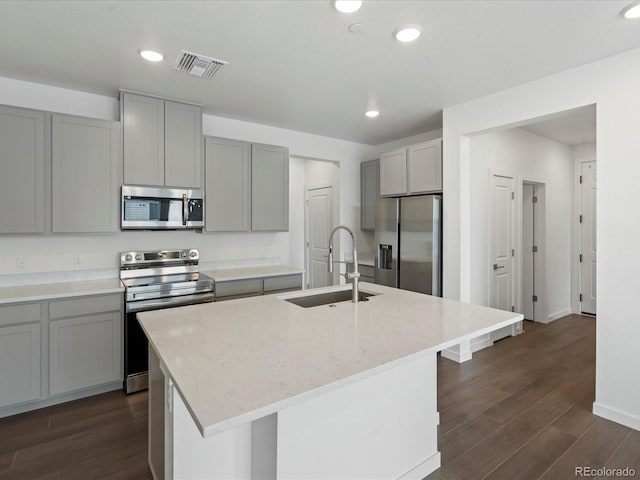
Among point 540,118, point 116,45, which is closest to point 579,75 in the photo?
point 540,118

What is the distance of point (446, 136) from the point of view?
3.65 meters

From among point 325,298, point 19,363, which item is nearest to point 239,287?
point 325,298

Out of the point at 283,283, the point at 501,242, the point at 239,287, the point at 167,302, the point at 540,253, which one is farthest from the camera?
the point at 540,253

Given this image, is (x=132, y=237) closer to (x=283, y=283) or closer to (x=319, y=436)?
(x=283, y=283)

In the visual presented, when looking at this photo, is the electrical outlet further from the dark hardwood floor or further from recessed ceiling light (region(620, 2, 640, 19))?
recessed ceiling light (region(620, 2, 640, 19))

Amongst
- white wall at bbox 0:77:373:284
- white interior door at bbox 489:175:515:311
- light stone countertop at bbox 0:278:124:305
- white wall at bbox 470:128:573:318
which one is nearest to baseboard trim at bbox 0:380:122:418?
light stone countertop at bbox 0:278:124:305

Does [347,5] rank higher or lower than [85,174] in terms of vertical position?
higher

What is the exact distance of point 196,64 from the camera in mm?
2617

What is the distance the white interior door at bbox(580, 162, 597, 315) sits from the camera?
5172 mm

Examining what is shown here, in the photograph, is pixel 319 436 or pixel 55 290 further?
pixel 55 290

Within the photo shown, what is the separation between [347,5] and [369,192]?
124 inches

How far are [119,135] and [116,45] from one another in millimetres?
897

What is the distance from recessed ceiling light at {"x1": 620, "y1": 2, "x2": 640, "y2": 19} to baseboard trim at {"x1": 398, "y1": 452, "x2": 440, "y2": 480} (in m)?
2.71

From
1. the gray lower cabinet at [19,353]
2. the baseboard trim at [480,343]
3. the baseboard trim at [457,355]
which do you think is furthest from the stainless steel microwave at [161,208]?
the baseboard trim at [480,343]
